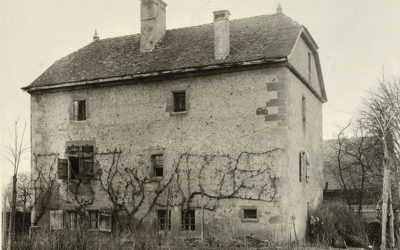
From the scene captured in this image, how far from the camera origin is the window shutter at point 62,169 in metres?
23.2

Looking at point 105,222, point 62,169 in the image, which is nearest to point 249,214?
point 105,222

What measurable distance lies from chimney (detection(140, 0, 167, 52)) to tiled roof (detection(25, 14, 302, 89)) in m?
0.38

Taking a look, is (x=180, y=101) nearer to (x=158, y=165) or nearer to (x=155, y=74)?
(x=155, y=74)

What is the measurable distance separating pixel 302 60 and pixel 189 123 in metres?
6.09

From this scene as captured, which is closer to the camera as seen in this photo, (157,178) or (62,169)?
(157,178)

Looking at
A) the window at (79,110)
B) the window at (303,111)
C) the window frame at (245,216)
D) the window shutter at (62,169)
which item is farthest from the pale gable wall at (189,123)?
the window at (303,111)

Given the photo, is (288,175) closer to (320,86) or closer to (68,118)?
(320,86)

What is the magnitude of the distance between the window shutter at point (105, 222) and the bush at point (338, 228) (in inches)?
342

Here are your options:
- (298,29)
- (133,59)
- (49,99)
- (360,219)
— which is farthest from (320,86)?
(49,99)

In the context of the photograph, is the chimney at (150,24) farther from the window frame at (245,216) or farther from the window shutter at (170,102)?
the window frame at (245,216)

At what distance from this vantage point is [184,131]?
71.1 ft

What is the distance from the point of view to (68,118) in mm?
24297

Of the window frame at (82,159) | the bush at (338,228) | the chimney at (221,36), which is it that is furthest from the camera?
the window frame at (82,159)

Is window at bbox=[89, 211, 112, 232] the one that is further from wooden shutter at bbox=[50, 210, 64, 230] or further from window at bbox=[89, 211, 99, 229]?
wooden shutter at bbox=[50, 210, 64, 230]
